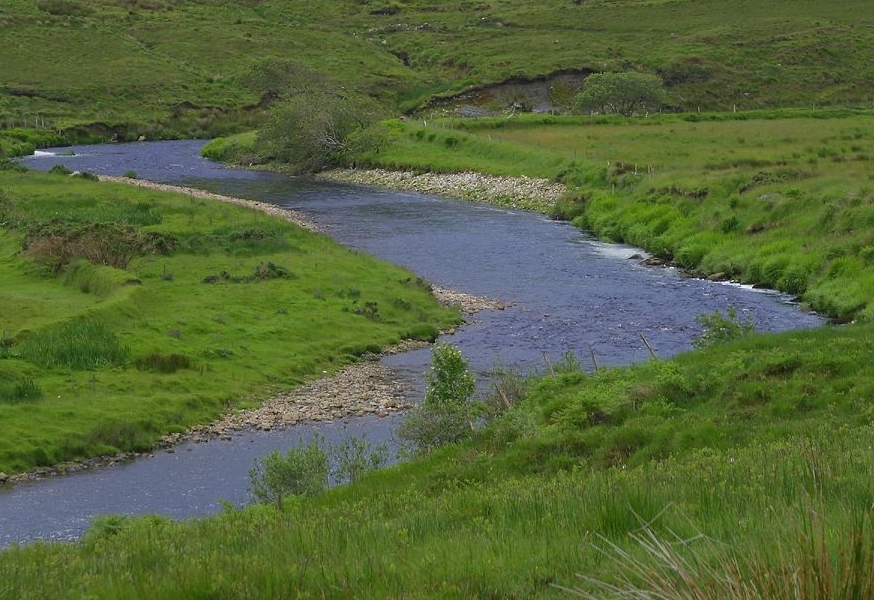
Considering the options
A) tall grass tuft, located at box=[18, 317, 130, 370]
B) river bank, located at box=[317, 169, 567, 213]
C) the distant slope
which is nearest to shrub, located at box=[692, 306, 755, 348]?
tall grass tuft, located at box=[18, 317, 130, 370]

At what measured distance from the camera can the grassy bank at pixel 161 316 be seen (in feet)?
92.5

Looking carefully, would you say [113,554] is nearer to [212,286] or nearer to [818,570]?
[818,570]

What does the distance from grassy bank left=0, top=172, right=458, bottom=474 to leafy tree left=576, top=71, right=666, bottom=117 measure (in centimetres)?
6487

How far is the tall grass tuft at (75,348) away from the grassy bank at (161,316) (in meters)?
0.04

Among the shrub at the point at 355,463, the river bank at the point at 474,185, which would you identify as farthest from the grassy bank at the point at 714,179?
the shrub at the point at 355,463

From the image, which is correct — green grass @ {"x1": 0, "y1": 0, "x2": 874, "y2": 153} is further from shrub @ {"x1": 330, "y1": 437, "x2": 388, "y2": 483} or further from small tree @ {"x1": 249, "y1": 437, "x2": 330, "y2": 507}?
small tree @ {"x1": 249, "y1": 437, "x2": 330, "y2": 507}

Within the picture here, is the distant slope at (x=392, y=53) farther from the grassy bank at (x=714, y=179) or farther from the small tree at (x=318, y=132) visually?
the small tree at (x=318, y=132)

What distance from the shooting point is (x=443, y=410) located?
23.5 metres

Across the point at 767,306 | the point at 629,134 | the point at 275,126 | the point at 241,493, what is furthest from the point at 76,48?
the point at 241,493

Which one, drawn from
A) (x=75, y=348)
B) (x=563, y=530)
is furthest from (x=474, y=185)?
(x=563, y=530)

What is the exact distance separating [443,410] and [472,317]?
1779 cm

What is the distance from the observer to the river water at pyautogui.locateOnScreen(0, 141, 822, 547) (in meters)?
23.7

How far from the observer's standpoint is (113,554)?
10.9 meters

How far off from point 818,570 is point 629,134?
8706cm
